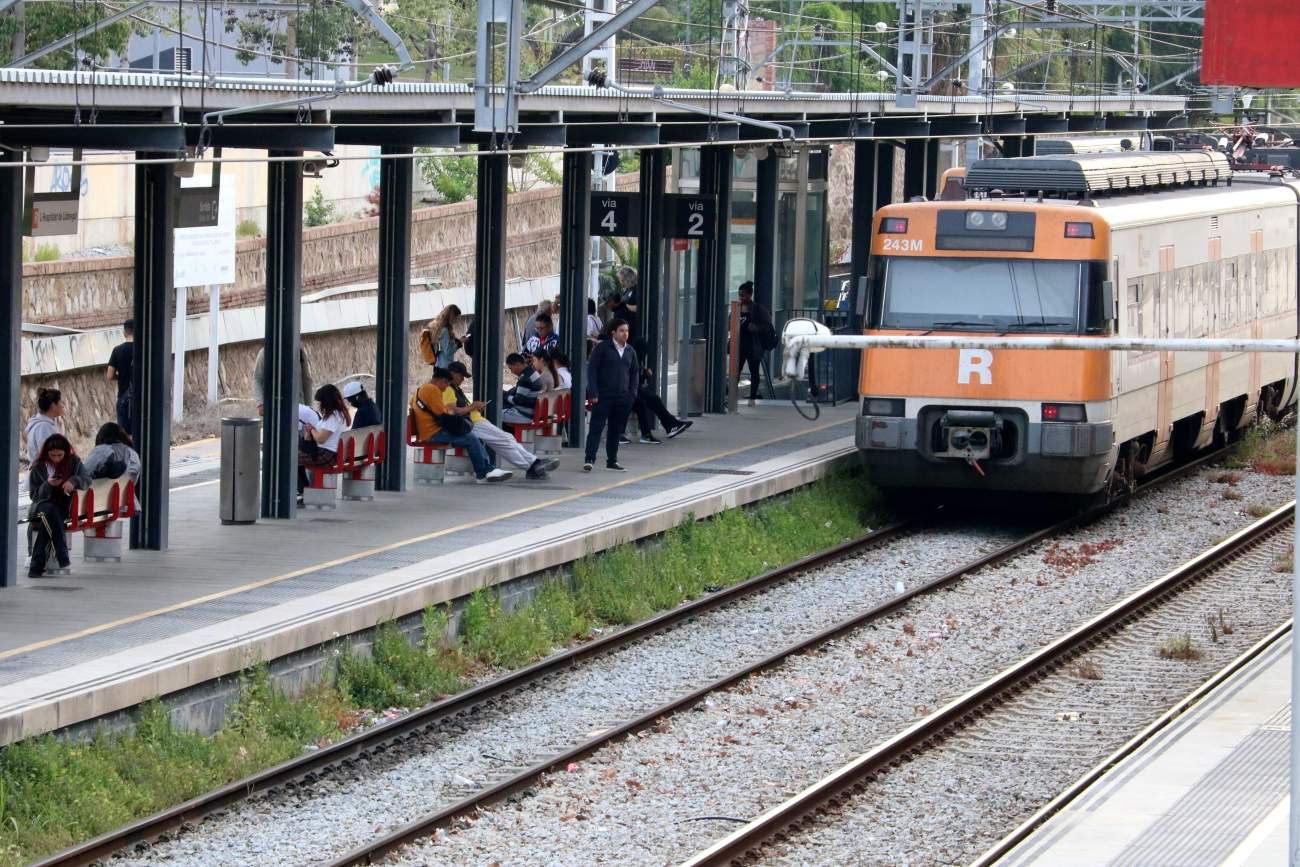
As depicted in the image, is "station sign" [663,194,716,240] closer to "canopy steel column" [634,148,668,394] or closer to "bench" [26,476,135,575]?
"canopy steel column" [634,148,668,394]

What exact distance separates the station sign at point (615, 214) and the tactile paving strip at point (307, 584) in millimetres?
3273

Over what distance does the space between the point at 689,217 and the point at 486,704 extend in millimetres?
10841

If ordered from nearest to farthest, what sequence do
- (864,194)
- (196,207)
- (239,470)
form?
1. (196,207)
2. (239,470)
3. (864,194)

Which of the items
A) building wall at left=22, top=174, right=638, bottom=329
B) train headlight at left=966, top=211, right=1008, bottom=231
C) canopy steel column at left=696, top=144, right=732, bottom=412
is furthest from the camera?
A: building wall at left=22, top=174, right=638, bottom=329

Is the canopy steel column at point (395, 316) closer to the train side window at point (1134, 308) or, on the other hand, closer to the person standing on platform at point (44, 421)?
the person standing on platform at point (44, 421)

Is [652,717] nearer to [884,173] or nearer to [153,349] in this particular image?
[153,349]

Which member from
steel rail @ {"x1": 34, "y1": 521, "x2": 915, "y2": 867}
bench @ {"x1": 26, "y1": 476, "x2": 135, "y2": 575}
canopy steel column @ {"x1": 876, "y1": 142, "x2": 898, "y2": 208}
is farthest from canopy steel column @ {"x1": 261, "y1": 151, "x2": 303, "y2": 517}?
canopy steel column @ {"x1": 876, "y1": 142, "x2": 898, "y2": 208}

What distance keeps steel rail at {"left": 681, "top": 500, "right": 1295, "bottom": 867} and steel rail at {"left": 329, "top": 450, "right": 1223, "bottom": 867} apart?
1.32m

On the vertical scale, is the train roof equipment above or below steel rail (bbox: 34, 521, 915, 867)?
above

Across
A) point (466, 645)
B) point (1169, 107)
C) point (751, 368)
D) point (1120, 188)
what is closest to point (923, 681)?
point (466, 645)

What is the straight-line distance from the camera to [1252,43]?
8344 millimetres

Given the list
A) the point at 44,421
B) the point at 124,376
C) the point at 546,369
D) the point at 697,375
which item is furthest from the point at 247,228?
the point at 44,421

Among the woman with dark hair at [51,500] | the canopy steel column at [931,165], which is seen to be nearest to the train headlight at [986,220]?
the woman with dark hair at [51,500]

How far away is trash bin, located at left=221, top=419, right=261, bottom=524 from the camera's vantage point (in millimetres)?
16125
